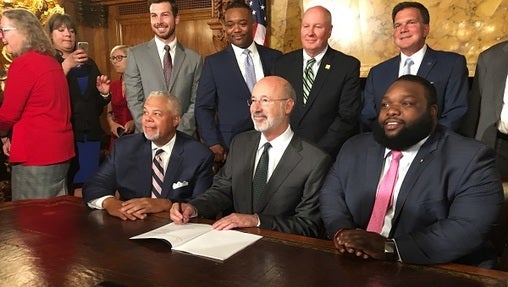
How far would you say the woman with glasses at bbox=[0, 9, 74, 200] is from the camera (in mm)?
3123

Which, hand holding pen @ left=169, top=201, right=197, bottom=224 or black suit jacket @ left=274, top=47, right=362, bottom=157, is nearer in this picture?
hand holding pen @ left=169, top=201, right=197, bottom=224

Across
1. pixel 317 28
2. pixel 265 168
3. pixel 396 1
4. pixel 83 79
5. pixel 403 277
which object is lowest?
pixel 403 277

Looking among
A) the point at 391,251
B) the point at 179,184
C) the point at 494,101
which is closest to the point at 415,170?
the point at 391,251

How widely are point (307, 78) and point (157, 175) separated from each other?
120 cm

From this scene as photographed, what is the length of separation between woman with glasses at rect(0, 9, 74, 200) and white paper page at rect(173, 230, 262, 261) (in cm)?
177

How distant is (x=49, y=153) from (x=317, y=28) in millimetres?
1867

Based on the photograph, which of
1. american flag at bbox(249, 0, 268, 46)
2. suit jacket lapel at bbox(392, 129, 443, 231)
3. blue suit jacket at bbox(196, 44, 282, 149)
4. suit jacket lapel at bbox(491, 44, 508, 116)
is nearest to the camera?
suit jacket lapel at bbox(392, 129, 443, 231)

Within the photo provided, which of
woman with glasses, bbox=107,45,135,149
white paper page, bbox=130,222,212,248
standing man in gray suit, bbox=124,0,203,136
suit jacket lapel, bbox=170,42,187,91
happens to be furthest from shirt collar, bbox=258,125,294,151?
woman with glasses, bbox=107,45,135,149

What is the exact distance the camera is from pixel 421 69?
319cm

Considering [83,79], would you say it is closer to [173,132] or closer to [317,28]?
[173,132]

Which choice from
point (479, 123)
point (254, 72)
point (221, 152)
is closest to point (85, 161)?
point (221, 152)

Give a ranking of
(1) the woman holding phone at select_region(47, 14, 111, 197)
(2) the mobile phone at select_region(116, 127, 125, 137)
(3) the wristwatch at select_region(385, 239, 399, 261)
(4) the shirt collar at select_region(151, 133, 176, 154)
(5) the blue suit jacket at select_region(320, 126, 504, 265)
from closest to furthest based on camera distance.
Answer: (3) the wristwatch at select_region(385, 239, 399, 261) < (5) the blue suit jacket at select_region(320, 126, 504, 265) < (4) the shirt collar at select_region(151, 133, 176, 154) < (1) the woman holding phone at select_region(47, 14, 111, 197) < (2) the mobile phone at select_region(116, 127, 125, 137)

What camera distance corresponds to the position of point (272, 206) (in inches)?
97.1

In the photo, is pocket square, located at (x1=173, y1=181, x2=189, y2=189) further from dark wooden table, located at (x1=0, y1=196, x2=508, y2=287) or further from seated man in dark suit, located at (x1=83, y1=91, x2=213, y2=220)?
dark wooden table, located at (x1=0, y1=196, x2=508, y2=287)
